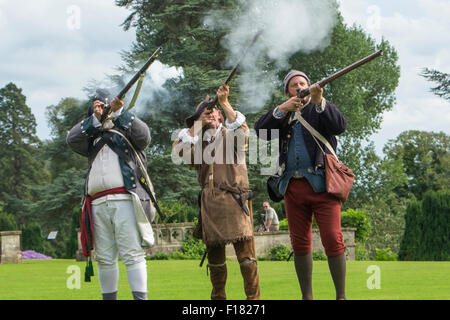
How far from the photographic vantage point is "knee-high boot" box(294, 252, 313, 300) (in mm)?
5086

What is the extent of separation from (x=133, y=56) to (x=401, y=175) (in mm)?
19306

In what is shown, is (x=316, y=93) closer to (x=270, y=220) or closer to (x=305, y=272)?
(x=305, y=272)

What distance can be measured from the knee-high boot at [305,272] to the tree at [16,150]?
4218 centimetres

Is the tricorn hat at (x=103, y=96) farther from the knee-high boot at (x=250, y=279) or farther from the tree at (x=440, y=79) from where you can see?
the tree at (x=440, y=79)

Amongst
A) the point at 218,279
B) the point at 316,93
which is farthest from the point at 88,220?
the point at 316,93

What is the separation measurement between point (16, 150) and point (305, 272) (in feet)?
143

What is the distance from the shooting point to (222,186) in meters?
5.63

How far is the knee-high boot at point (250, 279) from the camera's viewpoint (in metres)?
5.44

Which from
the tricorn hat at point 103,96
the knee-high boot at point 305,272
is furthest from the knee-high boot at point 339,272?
the tricorn hat at point 103,96

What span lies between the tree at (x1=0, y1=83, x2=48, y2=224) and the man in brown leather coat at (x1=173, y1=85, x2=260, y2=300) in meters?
41.2

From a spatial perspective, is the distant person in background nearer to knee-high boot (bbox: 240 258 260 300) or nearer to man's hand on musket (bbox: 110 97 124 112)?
knee-high boot (bbox: 240 258 260 300)

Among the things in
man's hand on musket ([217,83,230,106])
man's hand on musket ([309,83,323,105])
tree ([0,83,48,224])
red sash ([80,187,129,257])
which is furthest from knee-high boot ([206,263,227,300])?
tree ([0,83,48,224])

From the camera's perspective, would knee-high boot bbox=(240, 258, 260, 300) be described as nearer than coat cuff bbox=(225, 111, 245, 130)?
Yes

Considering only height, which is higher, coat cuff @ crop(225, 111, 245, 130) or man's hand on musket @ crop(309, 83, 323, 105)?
man's hand on musket @ crop(309, 83, 323, 105)
